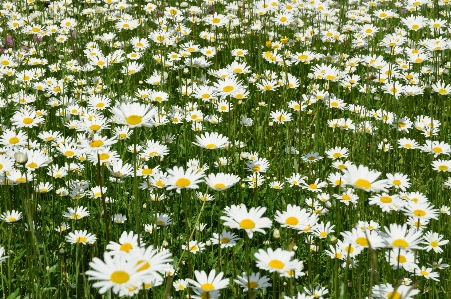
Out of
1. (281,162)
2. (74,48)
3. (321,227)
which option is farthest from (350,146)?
(74,48)

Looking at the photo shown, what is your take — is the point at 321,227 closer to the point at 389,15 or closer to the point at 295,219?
the point at 295,219

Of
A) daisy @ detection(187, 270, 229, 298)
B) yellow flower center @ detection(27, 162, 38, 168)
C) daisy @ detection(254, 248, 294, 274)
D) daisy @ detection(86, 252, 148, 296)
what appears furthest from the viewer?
yellow flower center @ detection(27, 162, 38, 168)

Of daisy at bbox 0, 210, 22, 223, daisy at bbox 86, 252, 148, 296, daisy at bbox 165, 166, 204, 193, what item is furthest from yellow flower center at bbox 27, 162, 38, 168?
daisy at bbox 86, 252, 148, 296

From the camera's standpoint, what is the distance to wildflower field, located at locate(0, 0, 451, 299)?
2.23 meters

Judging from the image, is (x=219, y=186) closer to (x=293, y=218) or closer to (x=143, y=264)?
(x=293, y=218)

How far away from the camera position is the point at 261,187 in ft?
12.4

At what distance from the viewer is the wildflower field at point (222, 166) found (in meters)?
2.23

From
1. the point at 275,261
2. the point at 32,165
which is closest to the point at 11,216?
the point at 32,165

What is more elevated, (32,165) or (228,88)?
(228,88)

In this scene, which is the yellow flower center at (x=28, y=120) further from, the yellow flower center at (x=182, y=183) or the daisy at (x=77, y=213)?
the yellow flower center at (x=182, y=183)

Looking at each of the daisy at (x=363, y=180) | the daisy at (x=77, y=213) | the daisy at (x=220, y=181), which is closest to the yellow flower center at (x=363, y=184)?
the daisy at (x=363, y=180)

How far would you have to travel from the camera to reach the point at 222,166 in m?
3.81

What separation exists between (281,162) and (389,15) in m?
3.86

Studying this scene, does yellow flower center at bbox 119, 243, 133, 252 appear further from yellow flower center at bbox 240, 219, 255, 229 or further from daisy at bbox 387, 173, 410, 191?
daisy at bbox 387, 173, 410, 191
